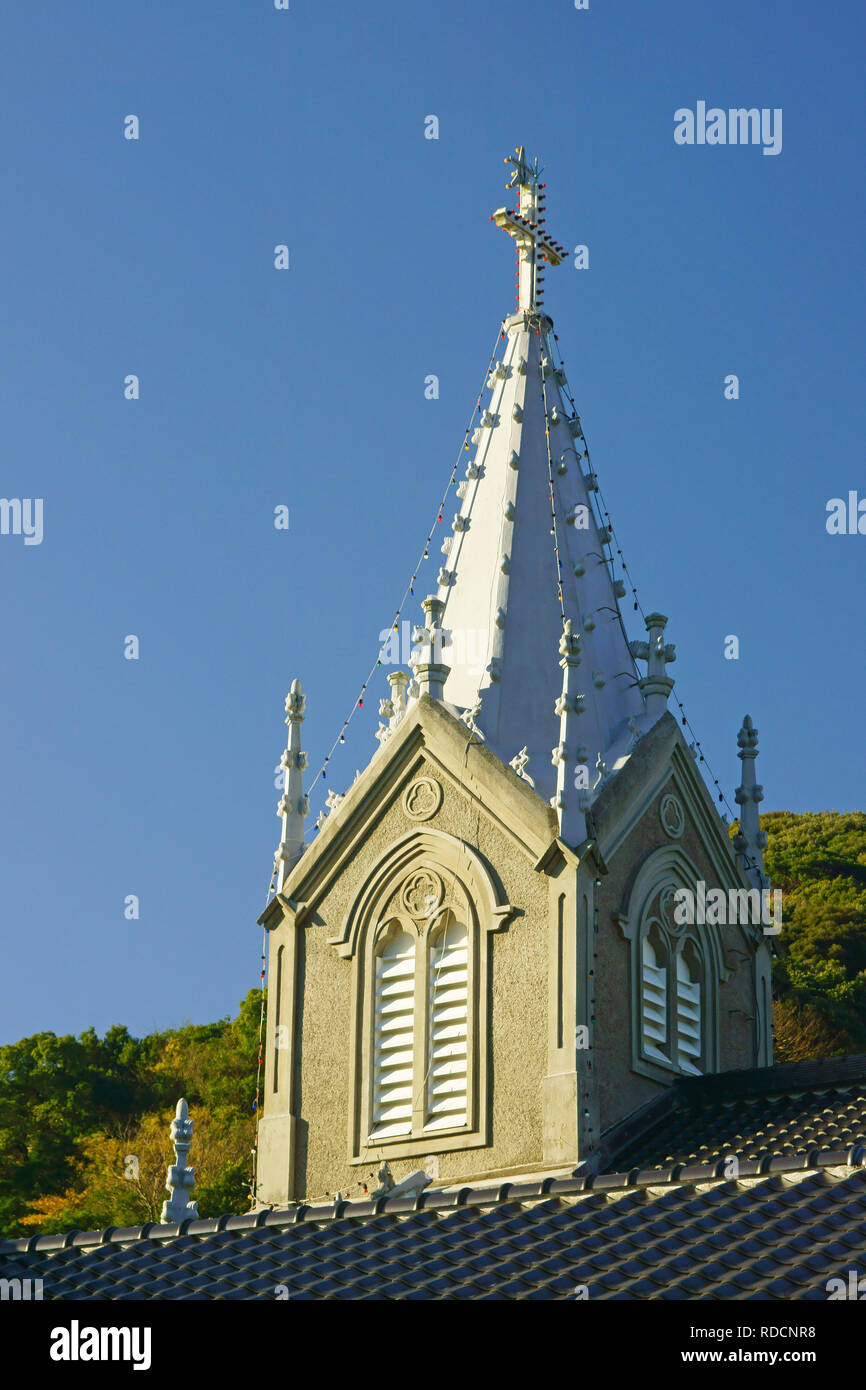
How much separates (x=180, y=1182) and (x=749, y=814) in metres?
9.64

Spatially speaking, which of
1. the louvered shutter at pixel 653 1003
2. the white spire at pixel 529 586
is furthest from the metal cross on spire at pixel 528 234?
the louvered shutter at pixel 653 1003

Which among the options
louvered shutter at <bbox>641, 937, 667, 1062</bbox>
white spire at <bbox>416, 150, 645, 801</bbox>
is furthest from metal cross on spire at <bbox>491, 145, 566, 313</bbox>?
louvered shutter at <bbox>641, 937, 667, 1062</bbox>

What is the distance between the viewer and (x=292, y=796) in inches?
924

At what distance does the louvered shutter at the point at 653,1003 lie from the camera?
2130 cm

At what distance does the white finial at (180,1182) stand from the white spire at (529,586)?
5425mm

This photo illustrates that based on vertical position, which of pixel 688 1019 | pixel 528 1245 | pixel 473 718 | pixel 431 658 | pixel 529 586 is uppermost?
pixel 529 586

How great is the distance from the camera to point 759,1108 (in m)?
19.9

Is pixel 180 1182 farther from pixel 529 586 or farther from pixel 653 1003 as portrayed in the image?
pixel 529 586

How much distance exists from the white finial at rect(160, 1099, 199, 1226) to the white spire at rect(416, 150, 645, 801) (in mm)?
5425

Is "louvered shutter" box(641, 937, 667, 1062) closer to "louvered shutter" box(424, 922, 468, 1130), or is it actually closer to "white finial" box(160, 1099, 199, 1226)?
"louvered shutter" box(424, 922, 468, 1130)

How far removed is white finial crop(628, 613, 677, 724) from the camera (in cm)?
2292

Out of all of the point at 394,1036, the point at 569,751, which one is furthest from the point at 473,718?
the point at 394,1036

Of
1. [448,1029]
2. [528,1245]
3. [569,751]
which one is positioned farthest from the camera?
[569,751]

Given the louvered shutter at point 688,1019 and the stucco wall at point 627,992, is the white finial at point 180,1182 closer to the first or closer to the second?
the stucco wall at point 627,992
